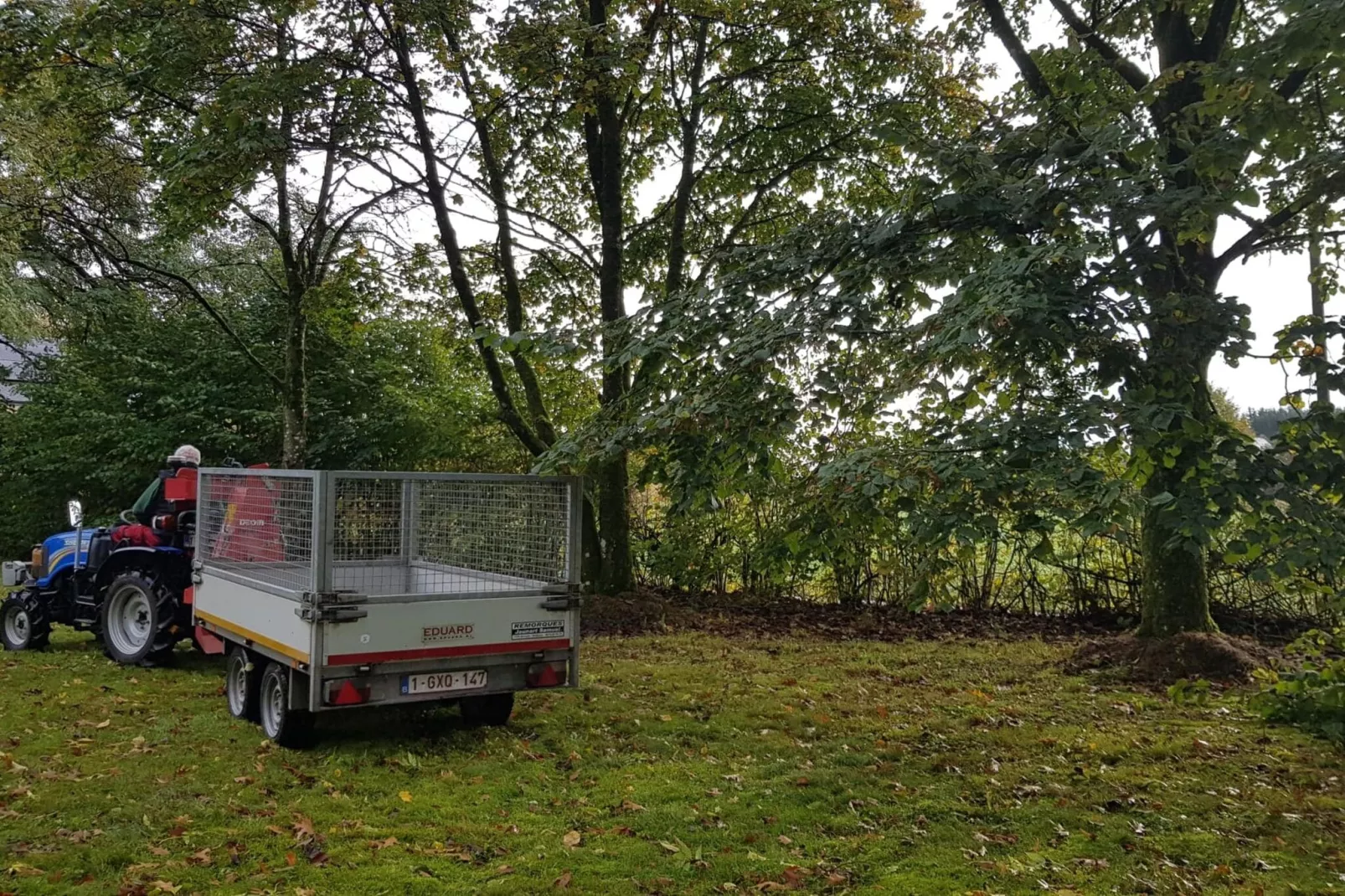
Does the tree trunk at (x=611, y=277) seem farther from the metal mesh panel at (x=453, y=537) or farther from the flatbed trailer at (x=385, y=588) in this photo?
the flatbed trailer at (x=385, y=588)

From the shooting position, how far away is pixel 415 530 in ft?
20.7

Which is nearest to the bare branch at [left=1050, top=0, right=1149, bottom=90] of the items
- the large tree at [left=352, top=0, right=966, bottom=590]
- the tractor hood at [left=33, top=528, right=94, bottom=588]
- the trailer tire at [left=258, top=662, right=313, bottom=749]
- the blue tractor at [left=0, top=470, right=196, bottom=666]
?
the large tree at [left=352, top=0, right=966, bottom=590]

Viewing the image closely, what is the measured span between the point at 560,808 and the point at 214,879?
1641 mm

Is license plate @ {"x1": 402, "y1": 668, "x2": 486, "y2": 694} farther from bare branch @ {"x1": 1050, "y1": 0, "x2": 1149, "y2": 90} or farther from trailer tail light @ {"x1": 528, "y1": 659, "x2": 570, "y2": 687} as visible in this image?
bare branch @ {"x1": 1050, "y1": 0, "x2": 1149, "y2": 90}

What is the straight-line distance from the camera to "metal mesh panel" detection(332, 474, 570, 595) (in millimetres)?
5793

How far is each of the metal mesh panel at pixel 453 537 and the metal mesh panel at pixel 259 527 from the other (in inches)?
10.8

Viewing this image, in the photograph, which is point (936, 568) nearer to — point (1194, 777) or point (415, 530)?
point (1194, 777)

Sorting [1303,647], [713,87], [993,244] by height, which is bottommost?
[1303,647]

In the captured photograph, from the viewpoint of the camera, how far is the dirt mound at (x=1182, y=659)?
741 centimetres

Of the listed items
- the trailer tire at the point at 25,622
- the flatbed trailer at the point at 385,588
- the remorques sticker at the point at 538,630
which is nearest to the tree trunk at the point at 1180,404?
the flatbed trailer at the point at 385,588

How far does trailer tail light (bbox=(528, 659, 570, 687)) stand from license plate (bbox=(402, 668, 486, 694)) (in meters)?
0.32

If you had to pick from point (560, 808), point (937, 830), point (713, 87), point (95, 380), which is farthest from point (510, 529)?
point (95, 380)

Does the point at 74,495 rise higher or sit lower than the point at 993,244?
lower

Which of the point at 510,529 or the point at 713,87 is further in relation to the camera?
the point at 713,87
